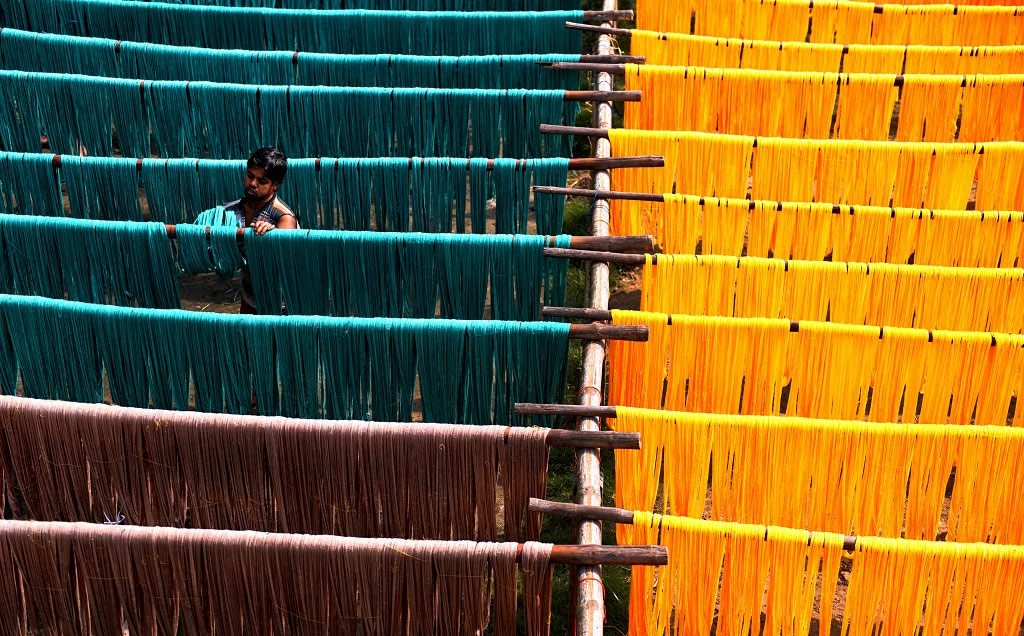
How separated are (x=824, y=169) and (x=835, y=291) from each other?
1494 millimetres

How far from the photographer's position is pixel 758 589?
14.7 ft

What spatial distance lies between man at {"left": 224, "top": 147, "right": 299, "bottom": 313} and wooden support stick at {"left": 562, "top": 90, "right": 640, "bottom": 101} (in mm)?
2208

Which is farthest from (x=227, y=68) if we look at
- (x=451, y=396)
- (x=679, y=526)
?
(x=679, y=526)

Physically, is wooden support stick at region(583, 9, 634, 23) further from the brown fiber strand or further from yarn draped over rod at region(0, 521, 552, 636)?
yarn draped over rod at region(0, 521, 552, 636)

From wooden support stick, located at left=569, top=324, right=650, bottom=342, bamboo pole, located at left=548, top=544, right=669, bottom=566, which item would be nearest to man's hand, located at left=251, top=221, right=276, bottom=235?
wooden support stick, located at left=569, top=324, right=650, bottom=342

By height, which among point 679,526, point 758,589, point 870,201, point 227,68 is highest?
point 227,68

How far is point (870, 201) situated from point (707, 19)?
9.79 ft

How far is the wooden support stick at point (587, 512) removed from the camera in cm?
425

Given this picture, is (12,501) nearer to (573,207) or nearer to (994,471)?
(994,471)

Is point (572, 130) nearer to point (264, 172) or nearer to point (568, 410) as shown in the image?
point (264, 172)

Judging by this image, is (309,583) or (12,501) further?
(12,501)

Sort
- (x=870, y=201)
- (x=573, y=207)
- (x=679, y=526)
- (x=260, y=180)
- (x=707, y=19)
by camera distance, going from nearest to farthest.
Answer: (x=679, y=526)
(x=260, y=180)
(x=870, y=201)
(x=707, y=19)
(x=573, y=207)

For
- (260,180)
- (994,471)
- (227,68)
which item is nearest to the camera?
(994,471)

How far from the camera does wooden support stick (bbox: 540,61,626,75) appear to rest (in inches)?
308
